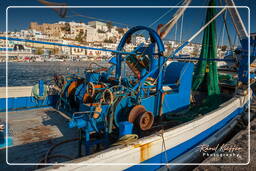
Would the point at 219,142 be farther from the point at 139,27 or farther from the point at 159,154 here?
the point at 139,27

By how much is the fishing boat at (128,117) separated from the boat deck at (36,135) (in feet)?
0.08

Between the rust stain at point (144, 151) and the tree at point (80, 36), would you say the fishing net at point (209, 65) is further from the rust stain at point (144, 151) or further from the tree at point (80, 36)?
the tree at point (80, 36)

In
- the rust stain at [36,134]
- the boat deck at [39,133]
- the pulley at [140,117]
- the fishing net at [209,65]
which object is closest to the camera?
the boat deck at [39,133]

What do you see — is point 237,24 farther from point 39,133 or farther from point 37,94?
point 37,94

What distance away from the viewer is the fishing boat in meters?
3.47

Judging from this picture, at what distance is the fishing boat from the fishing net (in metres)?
0.05

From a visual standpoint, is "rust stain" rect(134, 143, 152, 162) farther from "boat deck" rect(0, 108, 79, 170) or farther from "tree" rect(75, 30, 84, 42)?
"tree" rect(75, 30, 84, 42)

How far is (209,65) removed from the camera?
8727mm

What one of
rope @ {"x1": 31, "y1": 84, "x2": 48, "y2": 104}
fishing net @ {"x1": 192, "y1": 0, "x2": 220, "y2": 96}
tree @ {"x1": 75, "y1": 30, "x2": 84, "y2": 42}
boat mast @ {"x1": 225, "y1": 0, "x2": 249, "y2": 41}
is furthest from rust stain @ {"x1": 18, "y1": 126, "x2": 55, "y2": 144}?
tree @ {"x1": 75, "y1": 30, "x2": 84, "y2": 42}

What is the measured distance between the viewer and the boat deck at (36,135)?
4.17 meters

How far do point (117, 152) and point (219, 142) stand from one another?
4.08 m

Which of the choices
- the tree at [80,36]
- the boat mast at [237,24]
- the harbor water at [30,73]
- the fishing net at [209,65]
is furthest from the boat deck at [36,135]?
the tree at [80,36]

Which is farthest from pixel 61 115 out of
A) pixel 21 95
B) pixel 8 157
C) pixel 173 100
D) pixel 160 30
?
pixel 160 30

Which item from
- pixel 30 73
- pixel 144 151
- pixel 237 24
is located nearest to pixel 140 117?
pixel 144 151
